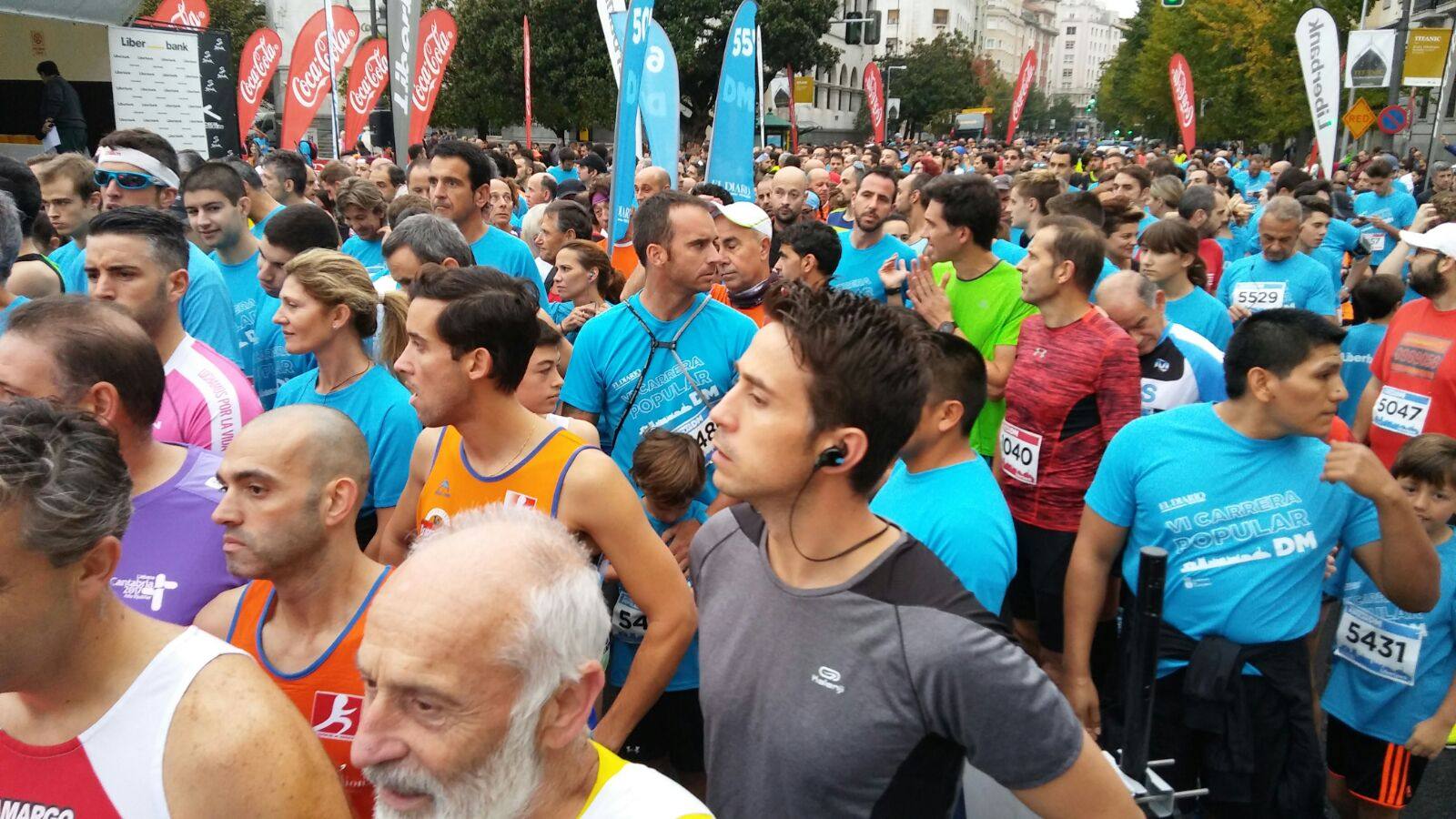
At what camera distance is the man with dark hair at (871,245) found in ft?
21.1

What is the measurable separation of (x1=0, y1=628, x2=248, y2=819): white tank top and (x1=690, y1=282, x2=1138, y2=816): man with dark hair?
92 cm

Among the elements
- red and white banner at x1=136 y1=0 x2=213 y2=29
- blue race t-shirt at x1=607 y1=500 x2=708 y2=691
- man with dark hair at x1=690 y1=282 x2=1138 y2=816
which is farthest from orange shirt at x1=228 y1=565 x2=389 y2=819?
red and white banner at x1=136 y1=0 x2=213 y2=29

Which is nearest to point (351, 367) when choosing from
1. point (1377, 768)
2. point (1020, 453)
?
point (1020, 453)

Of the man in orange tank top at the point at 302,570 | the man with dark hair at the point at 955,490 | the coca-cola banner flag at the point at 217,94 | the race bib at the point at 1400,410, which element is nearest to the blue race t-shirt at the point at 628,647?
the man with dark hair at the point at 955,490

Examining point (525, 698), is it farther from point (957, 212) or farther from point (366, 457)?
point (957, 212)

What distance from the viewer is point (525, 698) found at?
4.81 ft

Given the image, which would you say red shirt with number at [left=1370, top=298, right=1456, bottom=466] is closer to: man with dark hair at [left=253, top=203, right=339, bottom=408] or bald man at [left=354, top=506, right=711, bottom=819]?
bald man at [left=354, top=506, right=711, bottom=819]

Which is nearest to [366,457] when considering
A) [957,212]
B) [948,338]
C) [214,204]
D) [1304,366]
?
[948,338]

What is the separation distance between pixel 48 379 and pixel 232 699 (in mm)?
1251

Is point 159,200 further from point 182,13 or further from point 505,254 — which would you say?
point 182,13

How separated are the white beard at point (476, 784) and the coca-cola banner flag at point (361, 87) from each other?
14092 mm

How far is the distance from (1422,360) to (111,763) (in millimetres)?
5655

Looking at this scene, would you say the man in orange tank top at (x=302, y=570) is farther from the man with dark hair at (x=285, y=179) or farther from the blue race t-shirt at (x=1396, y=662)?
the man with dark hair at (x=285, y=179)

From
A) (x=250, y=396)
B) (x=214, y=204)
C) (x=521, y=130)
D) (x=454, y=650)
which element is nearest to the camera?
(x=454, y=650)
